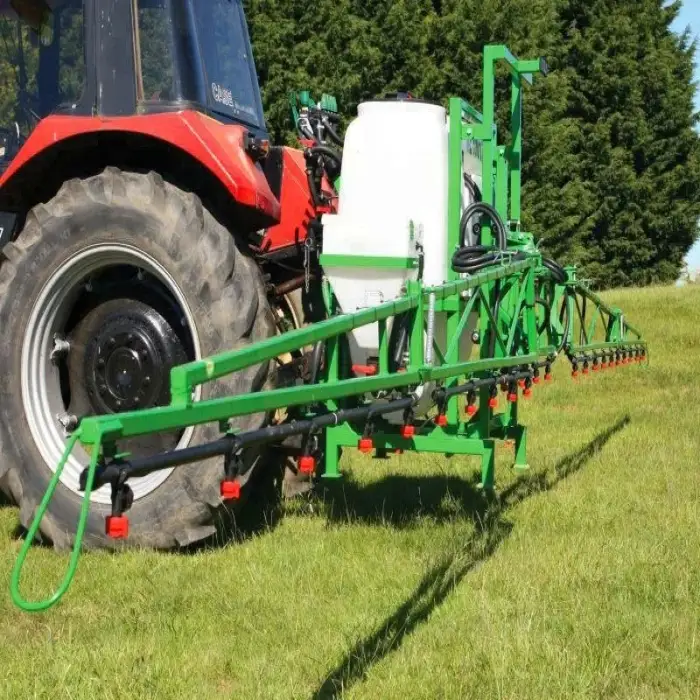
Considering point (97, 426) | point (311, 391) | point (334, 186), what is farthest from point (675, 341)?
point (97, 426)

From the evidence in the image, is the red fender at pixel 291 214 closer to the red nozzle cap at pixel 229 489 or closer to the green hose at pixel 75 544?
the red nozzle cap at pixel 229 489

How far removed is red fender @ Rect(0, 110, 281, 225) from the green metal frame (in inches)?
20.9

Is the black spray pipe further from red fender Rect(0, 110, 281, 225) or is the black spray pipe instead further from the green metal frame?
red fender Rect(0, 110, 281, 225)

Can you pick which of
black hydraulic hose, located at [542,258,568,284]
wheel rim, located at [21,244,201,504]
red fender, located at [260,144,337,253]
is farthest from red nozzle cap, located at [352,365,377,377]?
black hydraulic hose, located at [542,258,568,284]

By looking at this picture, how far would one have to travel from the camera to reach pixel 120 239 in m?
4.44

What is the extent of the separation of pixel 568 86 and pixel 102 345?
29.2 meters

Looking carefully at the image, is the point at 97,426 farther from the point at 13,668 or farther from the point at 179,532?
the point at 179,532

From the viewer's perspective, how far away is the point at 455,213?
4.86 metres

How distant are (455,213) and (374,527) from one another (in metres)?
1.52

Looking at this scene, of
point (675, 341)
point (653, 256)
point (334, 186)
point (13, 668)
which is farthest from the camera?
point (653, 256)

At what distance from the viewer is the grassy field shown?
315 centimetres

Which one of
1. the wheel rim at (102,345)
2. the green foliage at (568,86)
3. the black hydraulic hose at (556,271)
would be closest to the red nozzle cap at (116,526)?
the wheel rim at (102,345)

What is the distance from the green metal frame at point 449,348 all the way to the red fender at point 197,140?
531 mm

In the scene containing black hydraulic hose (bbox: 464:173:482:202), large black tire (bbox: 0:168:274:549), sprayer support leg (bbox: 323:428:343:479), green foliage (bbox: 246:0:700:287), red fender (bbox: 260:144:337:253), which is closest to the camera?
large black tire (bbox: 0:168:274:549)
